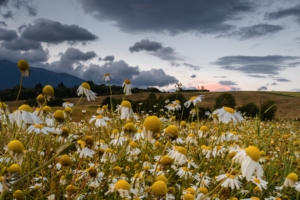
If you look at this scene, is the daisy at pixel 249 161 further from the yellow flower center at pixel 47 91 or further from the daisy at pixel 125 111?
the yellow flower center at pixel 47 91

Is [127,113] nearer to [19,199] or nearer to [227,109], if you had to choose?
[227,109]

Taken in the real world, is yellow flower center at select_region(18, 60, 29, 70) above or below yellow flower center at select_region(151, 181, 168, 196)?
above

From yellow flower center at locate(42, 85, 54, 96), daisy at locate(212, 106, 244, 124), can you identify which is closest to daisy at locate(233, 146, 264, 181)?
daisy at locate(212, 106, 244, 124)

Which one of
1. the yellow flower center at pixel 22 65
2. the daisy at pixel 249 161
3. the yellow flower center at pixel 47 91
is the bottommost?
the daisy at pixel 249 161

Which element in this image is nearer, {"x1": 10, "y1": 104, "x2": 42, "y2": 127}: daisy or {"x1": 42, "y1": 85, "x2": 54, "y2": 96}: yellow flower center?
{"x1": 10, "y1": 104, "x2": 42, "y2": 127}: daisy

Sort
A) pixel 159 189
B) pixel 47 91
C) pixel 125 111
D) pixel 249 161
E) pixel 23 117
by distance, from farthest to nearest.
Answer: pixel 47 91
pixel 125 111
pixel 23 117
pixel 249 161
pixel 159 189

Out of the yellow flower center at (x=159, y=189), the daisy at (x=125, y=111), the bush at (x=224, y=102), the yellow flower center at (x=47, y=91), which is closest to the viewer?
the yellow flower center at (x=159, y=189)

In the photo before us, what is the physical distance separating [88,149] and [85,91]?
0.84 metres

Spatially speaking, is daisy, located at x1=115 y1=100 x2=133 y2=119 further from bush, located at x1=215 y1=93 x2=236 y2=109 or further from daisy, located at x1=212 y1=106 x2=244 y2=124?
bush, located at x1=215 y1=93 x2=236 y2=109

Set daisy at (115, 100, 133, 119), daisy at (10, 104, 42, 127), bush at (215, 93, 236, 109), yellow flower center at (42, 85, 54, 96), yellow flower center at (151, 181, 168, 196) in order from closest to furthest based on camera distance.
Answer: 1. yellow flower center at (151, 181, 168, 196)
2. daisy at (10, 104, 42, 127)
3. daisy at (115, 100, 133, 119)
4. yellow flower center at (42, 85, 54, 96)
5. bush at (215, 93, 236, 109)

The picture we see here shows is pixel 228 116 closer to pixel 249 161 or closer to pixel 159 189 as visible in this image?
pixel 249 161

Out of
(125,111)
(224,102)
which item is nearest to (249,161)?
(125,111)

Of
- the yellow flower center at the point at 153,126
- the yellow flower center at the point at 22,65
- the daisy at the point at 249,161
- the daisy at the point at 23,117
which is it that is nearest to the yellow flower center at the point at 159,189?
the yellow flower center at the point at 153,126

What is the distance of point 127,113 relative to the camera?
2836 mm
